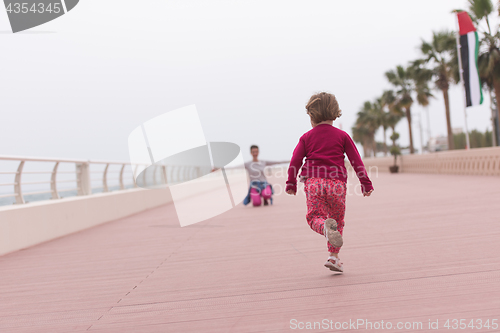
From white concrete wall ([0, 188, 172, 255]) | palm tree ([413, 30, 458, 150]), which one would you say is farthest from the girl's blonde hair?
palm tree ([413, 30, 458, 150])

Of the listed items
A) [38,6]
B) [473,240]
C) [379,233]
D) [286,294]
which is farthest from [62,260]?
[38,6]

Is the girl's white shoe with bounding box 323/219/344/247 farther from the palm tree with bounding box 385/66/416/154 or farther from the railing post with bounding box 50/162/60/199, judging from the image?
the palm tree with bounding box 385/66/416/154

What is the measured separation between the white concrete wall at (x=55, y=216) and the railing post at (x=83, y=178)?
296 mm

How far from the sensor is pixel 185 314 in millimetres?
3400

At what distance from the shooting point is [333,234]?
3.91 metres

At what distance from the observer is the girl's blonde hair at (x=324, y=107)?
4.27m

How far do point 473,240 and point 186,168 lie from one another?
62.5ft

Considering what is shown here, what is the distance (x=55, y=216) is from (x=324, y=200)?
20.6ft

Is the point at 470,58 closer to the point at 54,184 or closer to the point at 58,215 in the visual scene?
the point at 54,184

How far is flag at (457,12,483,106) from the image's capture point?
2355 centimetres

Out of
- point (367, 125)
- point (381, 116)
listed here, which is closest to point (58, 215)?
point (381, 116)

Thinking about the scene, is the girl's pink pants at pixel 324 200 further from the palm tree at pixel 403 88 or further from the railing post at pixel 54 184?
the palm tree at pixel 403 88

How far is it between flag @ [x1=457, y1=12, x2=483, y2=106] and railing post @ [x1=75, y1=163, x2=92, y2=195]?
62.7 ft

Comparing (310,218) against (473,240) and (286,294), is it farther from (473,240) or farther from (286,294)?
(473,240)
